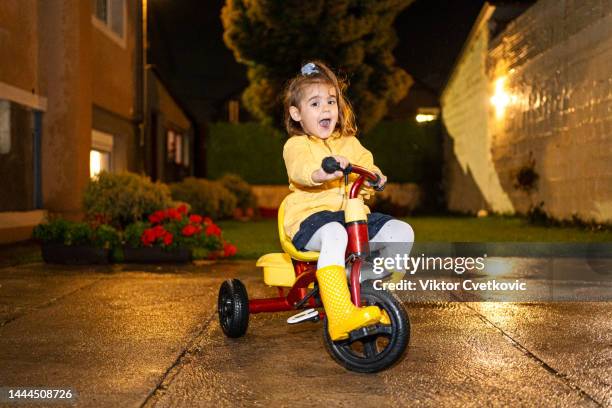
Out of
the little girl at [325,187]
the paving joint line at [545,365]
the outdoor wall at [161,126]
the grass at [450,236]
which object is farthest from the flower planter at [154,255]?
the outdoor wall at [161,126]

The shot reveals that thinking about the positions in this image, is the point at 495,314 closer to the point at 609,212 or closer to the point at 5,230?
the point at 609,212

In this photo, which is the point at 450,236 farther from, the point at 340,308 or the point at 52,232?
the point at 340,308

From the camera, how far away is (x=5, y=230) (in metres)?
11.5

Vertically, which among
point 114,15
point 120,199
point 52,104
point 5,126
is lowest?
point 120,199

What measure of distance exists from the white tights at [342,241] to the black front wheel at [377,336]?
229 millimetres

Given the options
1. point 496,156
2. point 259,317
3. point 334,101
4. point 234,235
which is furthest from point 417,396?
point 496,156

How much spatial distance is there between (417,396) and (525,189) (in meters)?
13.3

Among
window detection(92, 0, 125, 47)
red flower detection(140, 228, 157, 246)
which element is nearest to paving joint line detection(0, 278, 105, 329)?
red flower detection(140, 228, 157, 246)

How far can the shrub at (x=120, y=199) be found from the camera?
1098 centimetres

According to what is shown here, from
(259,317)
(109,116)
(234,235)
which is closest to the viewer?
(259,317)

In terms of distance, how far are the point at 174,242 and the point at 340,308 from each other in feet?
20.2

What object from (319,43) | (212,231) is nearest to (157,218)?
(212,231)

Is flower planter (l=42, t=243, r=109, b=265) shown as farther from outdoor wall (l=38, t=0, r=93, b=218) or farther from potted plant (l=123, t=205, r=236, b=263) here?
outdoor wall (l=38, t=0, r=93, b=218)

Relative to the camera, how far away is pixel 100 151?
53.0 feet
